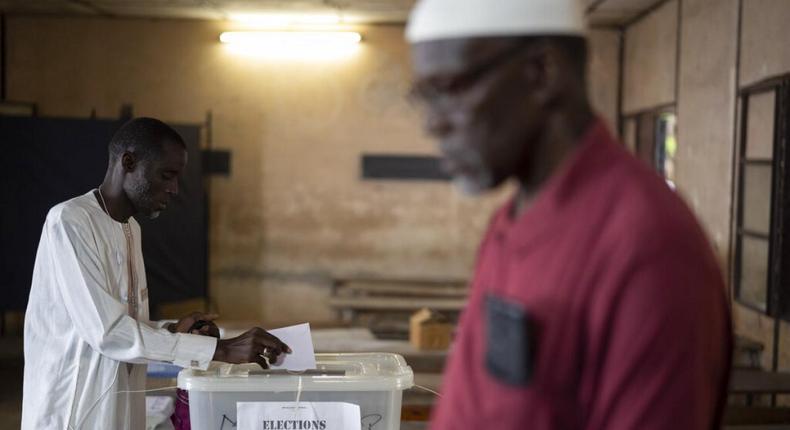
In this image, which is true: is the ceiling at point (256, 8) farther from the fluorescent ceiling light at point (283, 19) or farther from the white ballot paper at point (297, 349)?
the white ballot paper at point (297, 349)

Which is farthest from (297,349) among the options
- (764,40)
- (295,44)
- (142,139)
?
(295,44)

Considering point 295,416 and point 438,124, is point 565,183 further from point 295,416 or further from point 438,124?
point 295,416

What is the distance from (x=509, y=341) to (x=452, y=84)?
257mm

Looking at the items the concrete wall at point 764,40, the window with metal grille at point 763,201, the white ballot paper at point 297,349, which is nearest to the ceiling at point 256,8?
the concrete wall at point 764,40

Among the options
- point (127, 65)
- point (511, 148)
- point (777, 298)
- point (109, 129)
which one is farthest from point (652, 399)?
point (127, 65)

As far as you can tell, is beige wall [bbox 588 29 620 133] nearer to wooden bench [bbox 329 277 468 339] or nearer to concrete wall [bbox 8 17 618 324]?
concrete wall [bbox 8 17 618 324]

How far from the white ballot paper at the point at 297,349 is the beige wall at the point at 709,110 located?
147 inches

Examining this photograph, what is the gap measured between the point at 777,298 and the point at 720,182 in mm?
1125

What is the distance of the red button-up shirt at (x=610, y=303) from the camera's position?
0.78m

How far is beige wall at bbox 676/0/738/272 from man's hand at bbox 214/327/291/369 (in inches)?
149

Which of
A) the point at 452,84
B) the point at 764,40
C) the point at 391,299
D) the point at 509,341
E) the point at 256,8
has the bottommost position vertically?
the point at 391,299

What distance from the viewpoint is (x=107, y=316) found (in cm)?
217

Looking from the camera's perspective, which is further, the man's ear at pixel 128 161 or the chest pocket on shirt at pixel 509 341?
the man's ear at pixel 128 161

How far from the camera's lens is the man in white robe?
2180 mm
